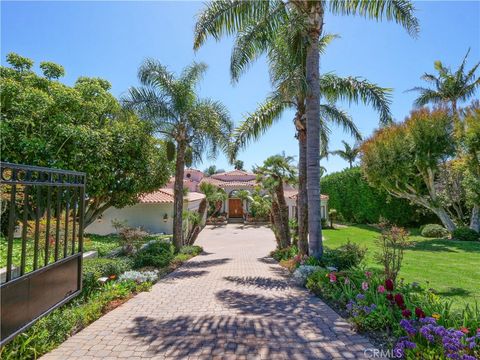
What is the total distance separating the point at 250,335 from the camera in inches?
202

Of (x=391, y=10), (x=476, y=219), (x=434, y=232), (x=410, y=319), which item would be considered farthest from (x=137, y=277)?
(x=476, y=219)

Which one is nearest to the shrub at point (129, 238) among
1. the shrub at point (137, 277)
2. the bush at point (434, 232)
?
the shrub at point (137, 277)

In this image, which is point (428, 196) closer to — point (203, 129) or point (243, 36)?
point (203, 129)

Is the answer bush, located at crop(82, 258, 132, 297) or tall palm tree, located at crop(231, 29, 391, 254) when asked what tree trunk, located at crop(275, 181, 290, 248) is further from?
bush, located at crop(82, 258, 132, 297)

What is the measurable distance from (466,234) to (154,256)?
18.0m

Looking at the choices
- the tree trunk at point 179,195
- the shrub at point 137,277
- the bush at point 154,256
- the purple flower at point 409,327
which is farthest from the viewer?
the tree trunk at point 179,195

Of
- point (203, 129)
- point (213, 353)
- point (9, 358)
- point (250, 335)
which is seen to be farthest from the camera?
point (203, 129)

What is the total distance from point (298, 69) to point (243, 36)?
7.77 ft

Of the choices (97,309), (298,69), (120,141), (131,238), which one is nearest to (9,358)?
(97,309)

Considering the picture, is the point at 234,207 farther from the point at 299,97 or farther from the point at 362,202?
the point at 299,97

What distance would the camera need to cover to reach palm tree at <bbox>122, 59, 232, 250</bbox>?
14945 millimetres

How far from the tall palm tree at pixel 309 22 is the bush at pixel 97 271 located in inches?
241

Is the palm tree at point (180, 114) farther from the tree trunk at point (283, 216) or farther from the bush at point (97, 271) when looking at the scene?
the bush at point (97, 271)

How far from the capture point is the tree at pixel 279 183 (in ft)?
49.7
